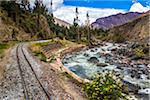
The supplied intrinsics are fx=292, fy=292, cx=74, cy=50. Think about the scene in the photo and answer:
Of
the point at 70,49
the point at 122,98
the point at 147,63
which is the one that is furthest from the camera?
the point at 70,49

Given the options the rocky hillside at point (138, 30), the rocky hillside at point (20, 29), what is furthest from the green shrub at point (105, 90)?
the rocky hillside at point (138, 30)

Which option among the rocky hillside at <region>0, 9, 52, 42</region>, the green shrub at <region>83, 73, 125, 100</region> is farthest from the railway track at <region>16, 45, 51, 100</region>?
the rocky hillside at <region>0, 9, 52, 42</region>

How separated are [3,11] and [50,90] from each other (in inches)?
2957

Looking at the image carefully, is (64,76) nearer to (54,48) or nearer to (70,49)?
(54,48)

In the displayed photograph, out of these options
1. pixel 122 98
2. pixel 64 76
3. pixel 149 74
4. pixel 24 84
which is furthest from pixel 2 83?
pixel 149 74

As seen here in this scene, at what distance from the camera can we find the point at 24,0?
107188mm

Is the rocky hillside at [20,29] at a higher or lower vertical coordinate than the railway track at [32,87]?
higher

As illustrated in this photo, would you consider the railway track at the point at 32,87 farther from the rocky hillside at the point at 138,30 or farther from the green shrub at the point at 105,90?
the rocky hillside at the point at 138,30

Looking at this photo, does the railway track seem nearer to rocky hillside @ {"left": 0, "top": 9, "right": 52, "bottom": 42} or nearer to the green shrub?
the green shrub

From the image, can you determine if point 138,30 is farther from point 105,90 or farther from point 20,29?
point 105,90

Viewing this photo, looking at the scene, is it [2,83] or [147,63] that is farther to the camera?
[147,63]

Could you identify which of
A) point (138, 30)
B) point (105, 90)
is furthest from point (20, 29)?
point (105, 90)

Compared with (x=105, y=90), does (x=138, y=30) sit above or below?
below

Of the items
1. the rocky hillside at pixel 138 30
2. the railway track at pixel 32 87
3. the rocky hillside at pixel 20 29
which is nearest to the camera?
the railway track at pixel 32 87
